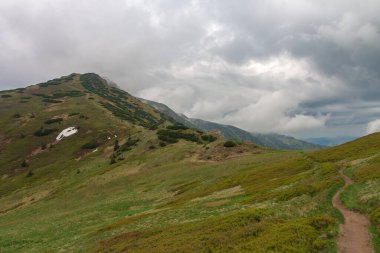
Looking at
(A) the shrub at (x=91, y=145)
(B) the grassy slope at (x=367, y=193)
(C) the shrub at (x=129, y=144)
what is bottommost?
(B) the grassy slope at (x=367, y=193)

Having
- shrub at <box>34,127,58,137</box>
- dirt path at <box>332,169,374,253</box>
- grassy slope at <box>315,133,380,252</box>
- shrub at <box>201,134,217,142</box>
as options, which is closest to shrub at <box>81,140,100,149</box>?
shrub at <box>34,127,58,137</box>

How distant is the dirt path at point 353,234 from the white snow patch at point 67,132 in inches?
6341

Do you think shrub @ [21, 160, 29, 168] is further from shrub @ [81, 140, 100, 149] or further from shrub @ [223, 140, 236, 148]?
shrub @ [223, 140, 236, 148]

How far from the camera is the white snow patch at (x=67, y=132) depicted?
176 meters

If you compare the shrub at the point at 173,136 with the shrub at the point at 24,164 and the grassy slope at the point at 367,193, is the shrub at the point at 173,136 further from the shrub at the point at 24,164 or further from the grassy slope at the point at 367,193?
the grassy slope at the point at 367,193

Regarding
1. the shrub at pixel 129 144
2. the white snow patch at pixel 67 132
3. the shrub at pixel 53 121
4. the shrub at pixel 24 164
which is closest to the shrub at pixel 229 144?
the shrub at pixel 129 144

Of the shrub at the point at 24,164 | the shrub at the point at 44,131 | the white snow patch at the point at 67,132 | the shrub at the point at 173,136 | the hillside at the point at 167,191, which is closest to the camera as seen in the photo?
the hillside at the point at 167,191

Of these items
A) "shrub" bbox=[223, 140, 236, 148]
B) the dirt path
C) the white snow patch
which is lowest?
the dirt path

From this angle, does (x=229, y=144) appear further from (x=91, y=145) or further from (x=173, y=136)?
(x=91, y=145)

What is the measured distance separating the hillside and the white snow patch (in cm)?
359

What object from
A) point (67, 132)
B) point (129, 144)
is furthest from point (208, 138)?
point (67, 132)

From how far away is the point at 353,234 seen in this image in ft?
86.3

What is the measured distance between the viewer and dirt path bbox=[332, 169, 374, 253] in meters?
23.4

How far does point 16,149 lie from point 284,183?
492ft
